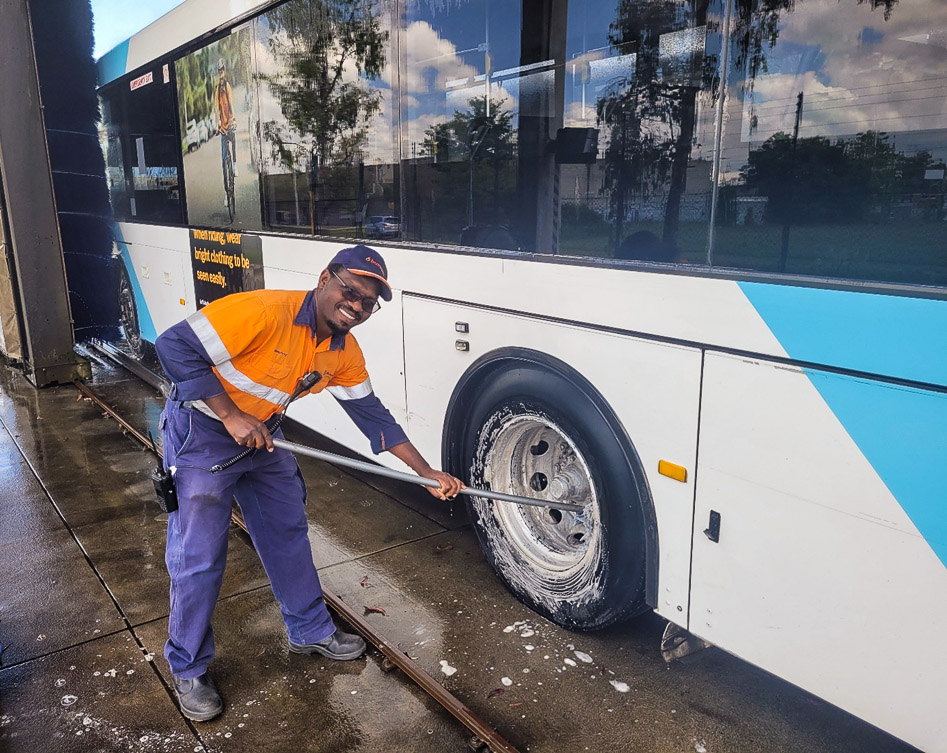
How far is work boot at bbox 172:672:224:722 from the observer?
286 cm

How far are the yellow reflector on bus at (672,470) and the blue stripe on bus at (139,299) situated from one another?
6.47 meters

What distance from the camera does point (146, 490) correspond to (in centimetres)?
515

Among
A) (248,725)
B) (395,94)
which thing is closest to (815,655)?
(248,725)

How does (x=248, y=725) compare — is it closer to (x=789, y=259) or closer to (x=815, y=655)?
(x=815, y=655)

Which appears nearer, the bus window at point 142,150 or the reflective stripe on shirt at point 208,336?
the reflective stripe on shirt at point 208,336

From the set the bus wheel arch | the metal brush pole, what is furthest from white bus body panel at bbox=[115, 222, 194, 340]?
the metal brush pole

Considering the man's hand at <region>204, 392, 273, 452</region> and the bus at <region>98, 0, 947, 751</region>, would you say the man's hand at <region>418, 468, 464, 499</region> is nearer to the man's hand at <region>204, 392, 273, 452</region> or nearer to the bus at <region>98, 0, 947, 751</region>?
the bus at <region>98, 0, 947, 751</region>

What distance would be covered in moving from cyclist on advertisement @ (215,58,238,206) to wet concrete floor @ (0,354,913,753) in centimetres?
262

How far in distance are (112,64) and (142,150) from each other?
1162 mm

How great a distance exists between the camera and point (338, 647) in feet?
10.5

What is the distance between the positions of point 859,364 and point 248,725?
7.90 ft

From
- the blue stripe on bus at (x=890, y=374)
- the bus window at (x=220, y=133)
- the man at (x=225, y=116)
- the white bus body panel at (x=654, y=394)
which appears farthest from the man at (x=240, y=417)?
the man at (x=225, y=116)

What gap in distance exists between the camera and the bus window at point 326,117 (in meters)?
3.99

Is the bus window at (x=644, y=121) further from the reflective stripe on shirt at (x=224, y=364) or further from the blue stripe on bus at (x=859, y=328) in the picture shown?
the reflective stripe on shirt at (x=224, y=364)
